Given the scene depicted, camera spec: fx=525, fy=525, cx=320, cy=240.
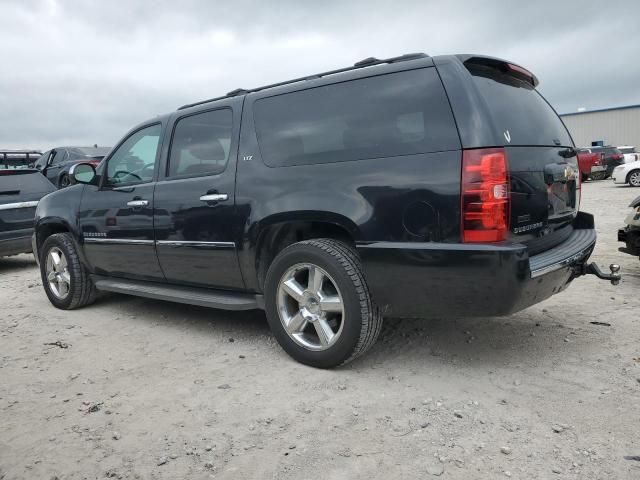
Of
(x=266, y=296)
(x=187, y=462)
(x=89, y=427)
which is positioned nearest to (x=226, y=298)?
(x=266, y=296)

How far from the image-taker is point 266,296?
3508 millimetres

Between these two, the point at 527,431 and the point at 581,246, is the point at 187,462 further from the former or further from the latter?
the point at 581,246

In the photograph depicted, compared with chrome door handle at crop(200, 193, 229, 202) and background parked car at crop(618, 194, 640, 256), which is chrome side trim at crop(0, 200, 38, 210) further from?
background parked car at crop(618, 194, 640, 256)

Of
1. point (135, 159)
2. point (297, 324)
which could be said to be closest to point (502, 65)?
point (297, 324)

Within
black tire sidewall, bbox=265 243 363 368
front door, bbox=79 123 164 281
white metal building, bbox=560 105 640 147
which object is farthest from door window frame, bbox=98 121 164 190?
white metal building, bbox=560 105 640 147

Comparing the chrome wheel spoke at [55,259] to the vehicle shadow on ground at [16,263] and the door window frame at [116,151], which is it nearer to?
the door window frame at [116,151]

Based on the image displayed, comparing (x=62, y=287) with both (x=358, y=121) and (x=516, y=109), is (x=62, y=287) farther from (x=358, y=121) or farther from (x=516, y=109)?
(x=516, y=109)

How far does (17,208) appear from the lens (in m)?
7.60

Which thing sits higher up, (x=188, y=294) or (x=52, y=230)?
(x=52, y=230)

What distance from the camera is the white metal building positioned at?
3947cm

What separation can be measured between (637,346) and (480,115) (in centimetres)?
198

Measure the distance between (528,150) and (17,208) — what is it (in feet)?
23.7

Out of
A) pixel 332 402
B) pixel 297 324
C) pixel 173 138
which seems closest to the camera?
pixel 332 402

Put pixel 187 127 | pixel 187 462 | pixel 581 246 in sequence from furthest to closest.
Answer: pixel 187 127 → pixel 581 246 → pixel 187 462
